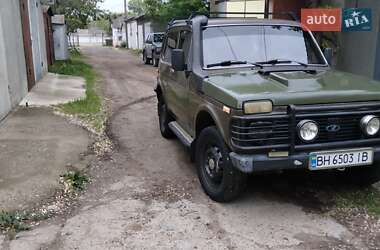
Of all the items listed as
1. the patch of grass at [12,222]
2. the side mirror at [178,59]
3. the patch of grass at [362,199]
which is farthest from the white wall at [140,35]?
the patch of grass at [12,222]

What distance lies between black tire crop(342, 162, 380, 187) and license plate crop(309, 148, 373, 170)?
2.25ft

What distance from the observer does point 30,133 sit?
7.21 m

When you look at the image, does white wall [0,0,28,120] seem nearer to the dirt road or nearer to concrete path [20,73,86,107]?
concrete path [20,73,86,107]

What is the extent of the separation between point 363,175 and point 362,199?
0.34 meters

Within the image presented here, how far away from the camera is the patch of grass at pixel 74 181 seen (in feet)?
17.1

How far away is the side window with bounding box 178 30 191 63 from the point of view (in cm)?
574

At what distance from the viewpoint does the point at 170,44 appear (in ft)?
23.1

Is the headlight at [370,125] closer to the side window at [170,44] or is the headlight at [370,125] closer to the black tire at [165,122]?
the side window at [170,44]

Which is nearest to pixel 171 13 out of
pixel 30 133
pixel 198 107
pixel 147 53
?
pixel 147 53

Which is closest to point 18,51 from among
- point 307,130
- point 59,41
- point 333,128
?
point 307,130

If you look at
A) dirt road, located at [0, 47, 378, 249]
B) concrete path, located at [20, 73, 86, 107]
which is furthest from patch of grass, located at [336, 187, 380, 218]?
concrete path, located at [20, 73, 86, 107]

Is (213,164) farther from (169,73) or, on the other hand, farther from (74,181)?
(169,73)

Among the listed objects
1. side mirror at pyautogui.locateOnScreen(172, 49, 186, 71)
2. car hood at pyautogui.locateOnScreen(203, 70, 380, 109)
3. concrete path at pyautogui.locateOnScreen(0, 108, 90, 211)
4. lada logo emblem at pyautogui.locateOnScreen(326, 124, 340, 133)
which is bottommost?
concrete path at pyautogui.locateOnScreen(0, 108, 90, 211)

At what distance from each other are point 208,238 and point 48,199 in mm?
1959
